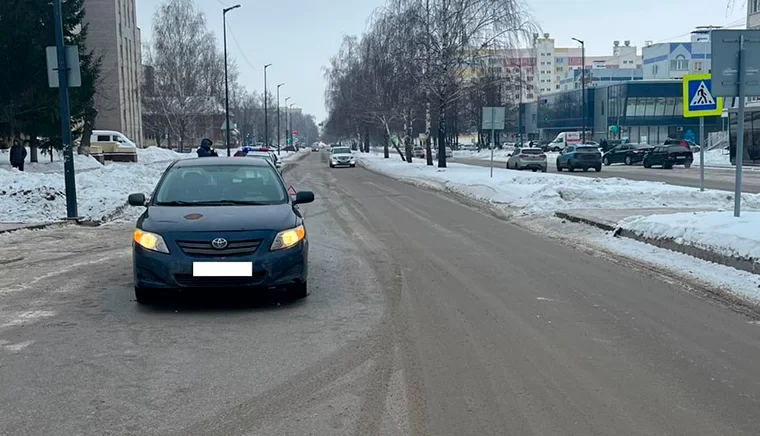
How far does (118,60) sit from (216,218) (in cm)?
6961

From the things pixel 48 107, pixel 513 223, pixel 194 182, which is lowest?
pixel 513 223

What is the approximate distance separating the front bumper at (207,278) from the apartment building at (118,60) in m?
63.3

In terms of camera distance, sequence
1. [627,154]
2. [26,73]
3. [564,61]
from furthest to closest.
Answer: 1. [564,61]
2. [627,154]
3. [26,73]

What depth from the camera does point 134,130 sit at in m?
78.2

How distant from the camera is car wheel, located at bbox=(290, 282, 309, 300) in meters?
7.79

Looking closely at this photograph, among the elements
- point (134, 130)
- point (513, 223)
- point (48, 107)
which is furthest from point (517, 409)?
point (134, 130)

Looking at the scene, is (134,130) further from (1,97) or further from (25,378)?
(25,378)

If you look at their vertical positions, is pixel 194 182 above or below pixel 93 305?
above

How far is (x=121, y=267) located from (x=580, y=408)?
24.0ft

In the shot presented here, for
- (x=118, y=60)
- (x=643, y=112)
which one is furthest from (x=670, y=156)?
(x=118, y=60)

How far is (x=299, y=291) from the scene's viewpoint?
7.88 metres

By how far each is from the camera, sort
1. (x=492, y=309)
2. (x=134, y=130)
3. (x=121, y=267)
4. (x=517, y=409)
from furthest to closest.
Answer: (x=134, y=130), (x=121, y=267), (x=492, y=309), (x=517, y=409)

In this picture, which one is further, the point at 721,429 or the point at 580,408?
the point at 580,408

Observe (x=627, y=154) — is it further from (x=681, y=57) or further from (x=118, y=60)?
(x=681, y=57)
